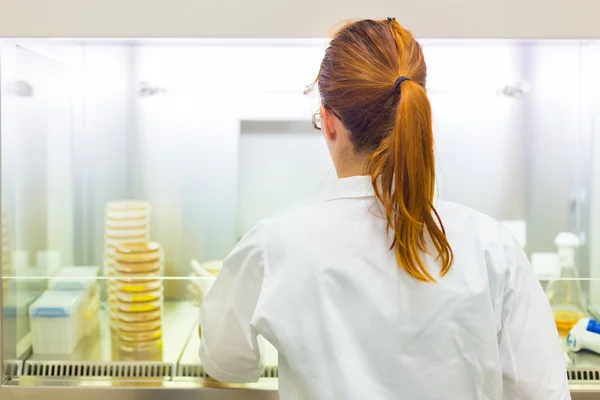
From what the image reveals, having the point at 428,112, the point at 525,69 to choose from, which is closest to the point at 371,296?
the point at 428,112

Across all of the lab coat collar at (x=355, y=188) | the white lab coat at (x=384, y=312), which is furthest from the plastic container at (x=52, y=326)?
the lab coat collar at (x=355, y=188)

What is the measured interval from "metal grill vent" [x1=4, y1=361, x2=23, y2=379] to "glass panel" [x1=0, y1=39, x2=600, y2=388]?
4 centimetres

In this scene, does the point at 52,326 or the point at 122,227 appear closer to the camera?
the point at 52,326

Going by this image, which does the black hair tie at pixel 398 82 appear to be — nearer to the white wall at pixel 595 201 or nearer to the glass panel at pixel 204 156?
the glass panel at pixel 204 156

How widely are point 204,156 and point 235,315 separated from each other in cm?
67

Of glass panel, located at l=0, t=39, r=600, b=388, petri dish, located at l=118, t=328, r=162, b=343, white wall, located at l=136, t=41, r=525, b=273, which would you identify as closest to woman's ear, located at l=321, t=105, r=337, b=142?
glass panel, located at l=0, t=39, r=600, b=388

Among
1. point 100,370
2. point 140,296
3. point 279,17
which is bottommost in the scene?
point 100,370

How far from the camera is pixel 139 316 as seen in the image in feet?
4.03

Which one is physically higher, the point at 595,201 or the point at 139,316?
the point at 595,201

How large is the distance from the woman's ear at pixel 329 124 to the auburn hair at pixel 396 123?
0.02 metres

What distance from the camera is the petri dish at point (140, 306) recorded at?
48.2 inches

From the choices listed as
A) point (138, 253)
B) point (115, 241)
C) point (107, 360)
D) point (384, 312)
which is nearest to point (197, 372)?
point (107, 360)

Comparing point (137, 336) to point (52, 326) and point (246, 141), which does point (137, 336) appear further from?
point (246, 141)

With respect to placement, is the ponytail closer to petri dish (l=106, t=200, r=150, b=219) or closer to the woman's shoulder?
the woman's shoulder
